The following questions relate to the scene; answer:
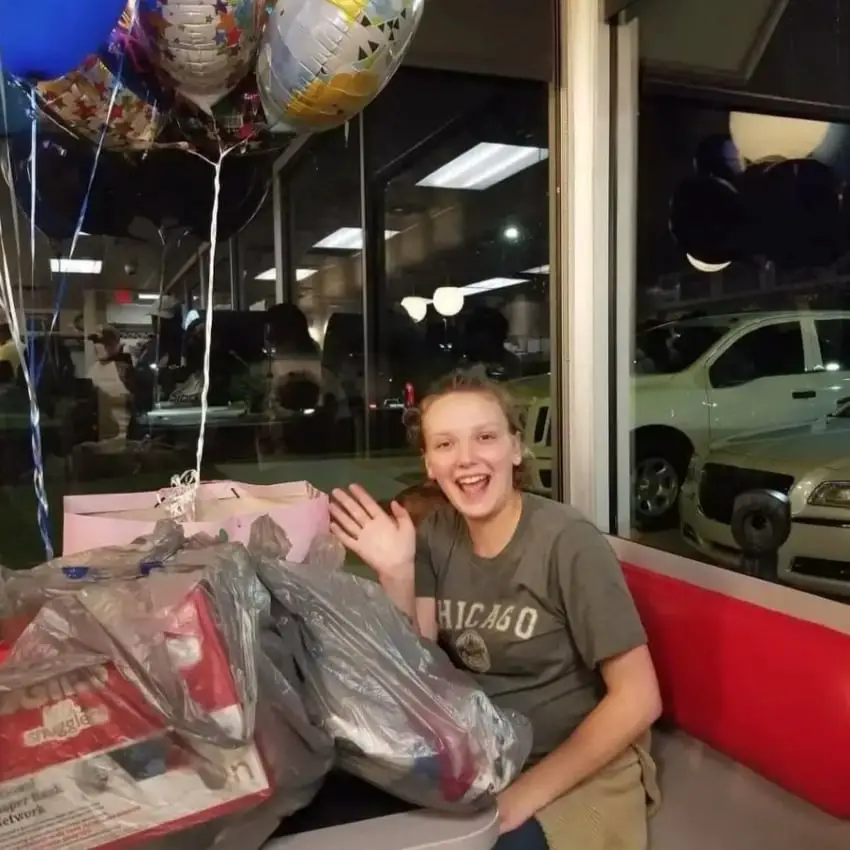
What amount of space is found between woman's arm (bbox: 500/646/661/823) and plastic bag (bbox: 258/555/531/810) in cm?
29

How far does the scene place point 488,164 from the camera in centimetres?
248

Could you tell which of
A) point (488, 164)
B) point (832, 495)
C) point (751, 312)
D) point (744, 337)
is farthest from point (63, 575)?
point (744, 337)

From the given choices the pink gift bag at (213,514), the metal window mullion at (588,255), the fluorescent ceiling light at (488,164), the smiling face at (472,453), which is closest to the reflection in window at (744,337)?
the metal window mullion at (588,255)

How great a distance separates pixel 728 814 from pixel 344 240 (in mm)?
1571

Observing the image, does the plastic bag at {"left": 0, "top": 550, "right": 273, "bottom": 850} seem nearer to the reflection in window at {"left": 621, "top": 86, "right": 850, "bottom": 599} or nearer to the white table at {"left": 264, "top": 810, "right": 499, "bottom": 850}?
the white table at {"left": 264, "top": 810, "right": 499, "bottom": 850}

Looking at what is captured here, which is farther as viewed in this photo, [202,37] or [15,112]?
[15,112]

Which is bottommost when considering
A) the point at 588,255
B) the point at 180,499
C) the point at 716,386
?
the point at 180,499

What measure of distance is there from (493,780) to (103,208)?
1575 millimetres

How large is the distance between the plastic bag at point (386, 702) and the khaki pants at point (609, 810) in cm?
35

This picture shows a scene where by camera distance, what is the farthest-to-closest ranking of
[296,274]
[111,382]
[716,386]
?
[716,386]
[296,274]
[111,382]

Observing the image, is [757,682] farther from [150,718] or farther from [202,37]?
[202,37]

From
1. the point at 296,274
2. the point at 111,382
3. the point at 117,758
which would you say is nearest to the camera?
the point at 117,758

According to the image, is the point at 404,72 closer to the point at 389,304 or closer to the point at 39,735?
the point at 389,304

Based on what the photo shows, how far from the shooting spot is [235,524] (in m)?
1.51
